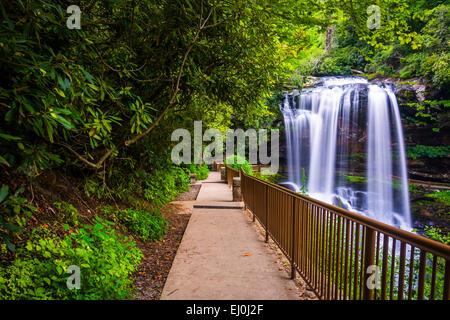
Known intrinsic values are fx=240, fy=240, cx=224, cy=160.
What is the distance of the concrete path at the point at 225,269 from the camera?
2.81 meters

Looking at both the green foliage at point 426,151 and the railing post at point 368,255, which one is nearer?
the railing post at point 368,255

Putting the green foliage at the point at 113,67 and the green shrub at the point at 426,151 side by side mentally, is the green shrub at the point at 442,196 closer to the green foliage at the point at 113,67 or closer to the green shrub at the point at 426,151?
the green shrub at the point at 426,151

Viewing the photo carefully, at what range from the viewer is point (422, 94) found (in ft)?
58.4

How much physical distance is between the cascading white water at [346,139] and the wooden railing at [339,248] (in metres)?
14.9

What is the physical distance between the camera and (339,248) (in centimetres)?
262

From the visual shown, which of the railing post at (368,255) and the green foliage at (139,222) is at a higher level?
the railing post at (368,255)

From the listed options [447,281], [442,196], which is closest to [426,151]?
[442,196]

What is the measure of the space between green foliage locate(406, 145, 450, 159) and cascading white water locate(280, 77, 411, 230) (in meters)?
0.57

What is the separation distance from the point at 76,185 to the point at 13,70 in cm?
287

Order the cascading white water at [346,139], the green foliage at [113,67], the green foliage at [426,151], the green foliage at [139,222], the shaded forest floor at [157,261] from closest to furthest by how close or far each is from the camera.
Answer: the green foliage at [113,67] → the shaded forest floor at [157,261] → the green foliage at [139,222] → the green foliage at [426,151] → the cascading white water at [346,139]

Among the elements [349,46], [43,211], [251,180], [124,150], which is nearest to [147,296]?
[43,211]

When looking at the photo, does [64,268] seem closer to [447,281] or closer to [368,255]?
[368,255]

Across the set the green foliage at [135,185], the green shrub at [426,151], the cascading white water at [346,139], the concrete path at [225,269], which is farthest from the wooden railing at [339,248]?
the green shrub at [426,151]

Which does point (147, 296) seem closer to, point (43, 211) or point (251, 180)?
point (43, 211)
